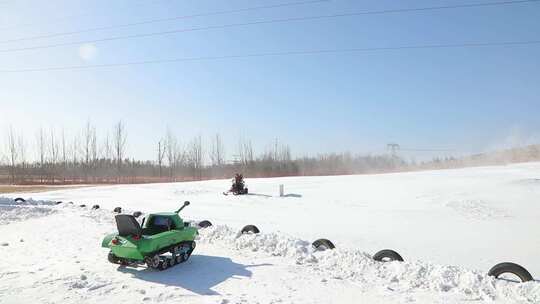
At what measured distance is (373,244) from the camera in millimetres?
10977

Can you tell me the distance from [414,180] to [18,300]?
2755 centimetres

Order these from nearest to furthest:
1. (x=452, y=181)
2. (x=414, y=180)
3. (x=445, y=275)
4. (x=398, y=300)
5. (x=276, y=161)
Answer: (x=398, y=300)
(x=445, y=275)
(x=452, y=181)
(x=414, y=180)
(x=276, y=161)

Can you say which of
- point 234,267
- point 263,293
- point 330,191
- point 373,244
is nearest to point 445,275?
point 263,293

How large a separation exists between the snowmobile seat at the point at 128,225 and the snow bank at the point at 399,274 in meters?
2.79

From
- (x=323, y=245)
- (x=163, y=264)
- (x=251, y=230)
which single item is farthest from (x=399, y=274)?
(x=251, y=230)

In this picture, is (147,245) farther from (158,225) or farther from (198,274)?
(158,225)

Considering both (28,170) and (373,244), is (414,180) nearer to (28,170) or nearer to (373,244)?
(373,244)

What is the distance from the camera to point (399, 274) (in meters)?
6.72

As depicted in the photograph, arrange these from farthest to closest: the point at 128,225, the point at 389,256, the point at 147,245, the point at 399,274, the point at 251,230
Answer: the point at 251,230 → the point at 389,256 → the point at 128,225 → the point at 147,245 → the point at 399,274

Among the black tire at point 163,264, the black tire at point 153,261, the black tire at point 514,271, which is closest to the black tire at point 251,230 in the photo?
the black tire at point 163,264

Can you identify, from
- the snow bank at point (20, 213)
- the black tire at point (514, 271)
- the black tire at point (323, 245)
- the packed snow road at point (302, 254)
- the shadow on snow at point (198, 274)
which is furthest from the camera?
the snow bank at point (20, 213)

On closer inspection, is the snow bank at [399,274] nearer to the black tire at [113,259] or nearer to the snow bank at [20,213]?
the black tire at [113,259]

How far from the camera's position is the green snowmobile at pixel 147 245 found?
23.7 ft

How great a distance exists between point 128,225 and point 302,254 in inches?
141
